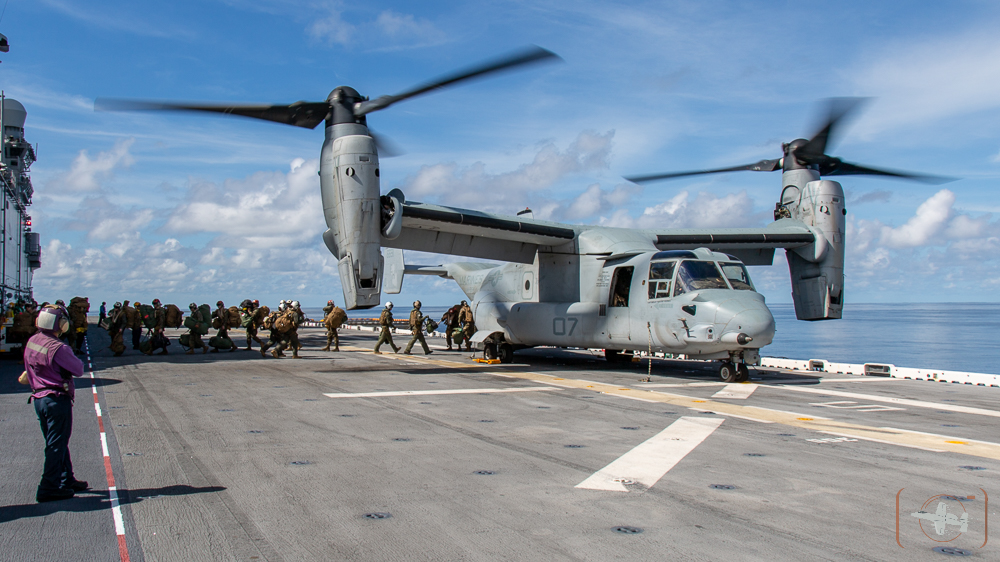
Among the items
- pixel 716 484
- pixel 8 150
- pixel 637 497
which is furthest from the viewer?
pixel 8 150

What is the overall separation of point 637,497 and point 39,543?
165 inches

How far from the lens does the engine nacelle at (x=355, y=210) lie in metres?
13.7

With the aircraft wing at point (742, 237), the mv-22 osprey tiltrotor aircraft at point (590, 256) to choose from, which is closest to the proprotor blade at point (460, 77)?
the mv-22 osprey tiltrotor aircraft at point (590, 256)

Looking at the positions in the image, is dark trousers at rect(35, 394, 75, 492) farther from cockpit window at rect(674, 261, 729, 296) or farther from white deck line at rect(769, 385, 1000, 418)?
white deck line at rect(769, 385, 1000, 418)

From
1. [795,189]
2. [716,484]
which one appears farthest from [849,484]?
[795,189]

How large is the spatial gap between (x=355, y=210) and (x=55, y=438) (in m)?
9.19

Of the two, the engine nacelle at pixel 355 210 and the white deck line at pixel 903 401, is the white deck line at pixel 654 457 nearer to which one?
the white deck line at pixel 903 401

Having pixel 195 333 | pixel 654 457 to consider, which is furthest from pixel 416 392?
pixel 195 333

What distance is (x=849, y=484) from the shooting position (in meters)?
5.48

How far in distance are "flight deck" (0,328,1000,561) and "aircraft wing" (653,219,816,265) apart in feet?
23.7

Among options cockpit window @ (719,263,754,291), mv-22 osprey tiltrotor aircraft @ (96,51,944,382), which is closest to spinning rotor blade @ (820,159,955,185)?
mv-22 osprey tiltrotor aircraft @ (96,51,944,382)

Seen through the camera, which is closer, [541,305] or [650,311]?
[650,311]

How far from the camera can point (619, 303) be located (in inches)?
593

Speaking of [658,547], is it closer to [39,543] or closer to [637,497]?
[637,497]
